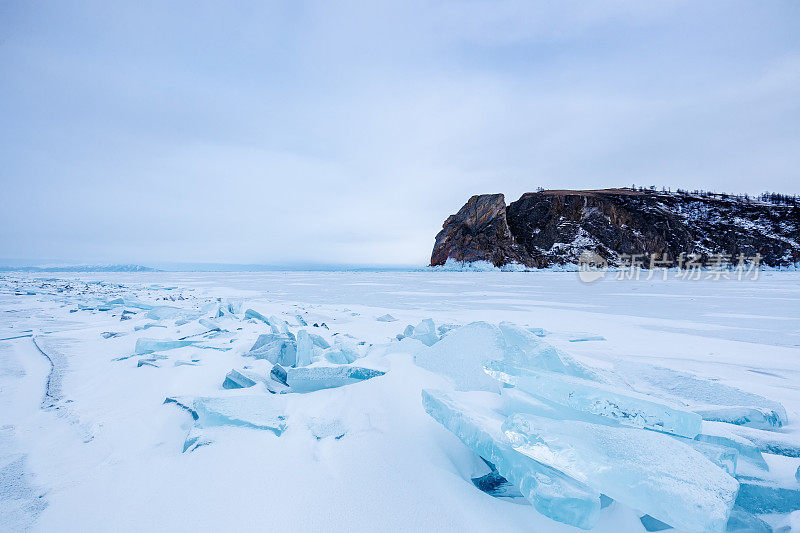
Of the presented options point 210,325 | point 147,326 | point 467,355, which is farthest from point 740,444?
point 147,326

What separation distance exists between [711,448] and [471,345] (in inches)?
39.7

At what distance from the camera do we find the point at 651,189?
194 feet

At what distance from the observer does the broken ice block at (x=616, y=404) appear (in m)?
1.03

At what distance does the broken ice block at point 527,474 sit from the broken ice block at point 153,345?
2386mm

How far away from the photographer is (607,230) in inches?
1740

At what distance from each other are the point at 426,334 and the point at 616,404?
1.58 m

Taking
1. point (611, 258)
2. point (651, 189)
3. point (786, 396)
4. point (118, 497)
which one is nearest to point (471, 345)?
point (118, 497)

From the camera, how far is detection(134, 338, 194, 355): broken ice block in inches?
97.9

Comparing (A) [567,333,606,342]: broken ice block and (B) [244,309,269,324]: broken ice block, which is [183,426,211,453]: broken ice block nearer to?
(B) [244,309,269,324]: broken ice block

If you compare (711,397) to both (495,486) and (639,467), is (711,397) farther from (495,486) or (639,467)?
(495,486)

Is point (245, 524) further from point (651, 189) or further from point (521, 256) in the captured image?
point (651, 189)

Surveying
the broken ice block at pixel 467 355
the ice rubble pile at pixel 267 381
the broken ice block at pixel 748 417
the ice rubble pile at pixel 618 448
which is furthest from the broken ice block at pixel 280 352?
the broken ice block at pixel 748 417

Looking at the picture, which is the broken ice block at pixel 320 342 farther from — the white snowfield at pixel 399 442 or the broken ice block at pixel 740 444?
the broken ice block at pixel 740 444

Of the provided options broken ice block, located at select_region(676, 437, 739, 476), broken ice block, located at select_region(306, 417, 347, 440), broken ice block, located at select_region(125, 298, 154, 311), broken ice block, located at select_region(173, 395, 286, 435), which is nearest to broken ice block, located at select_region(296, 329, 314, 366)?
broken ice block, located at select_region(173, 395, 286, 435)
